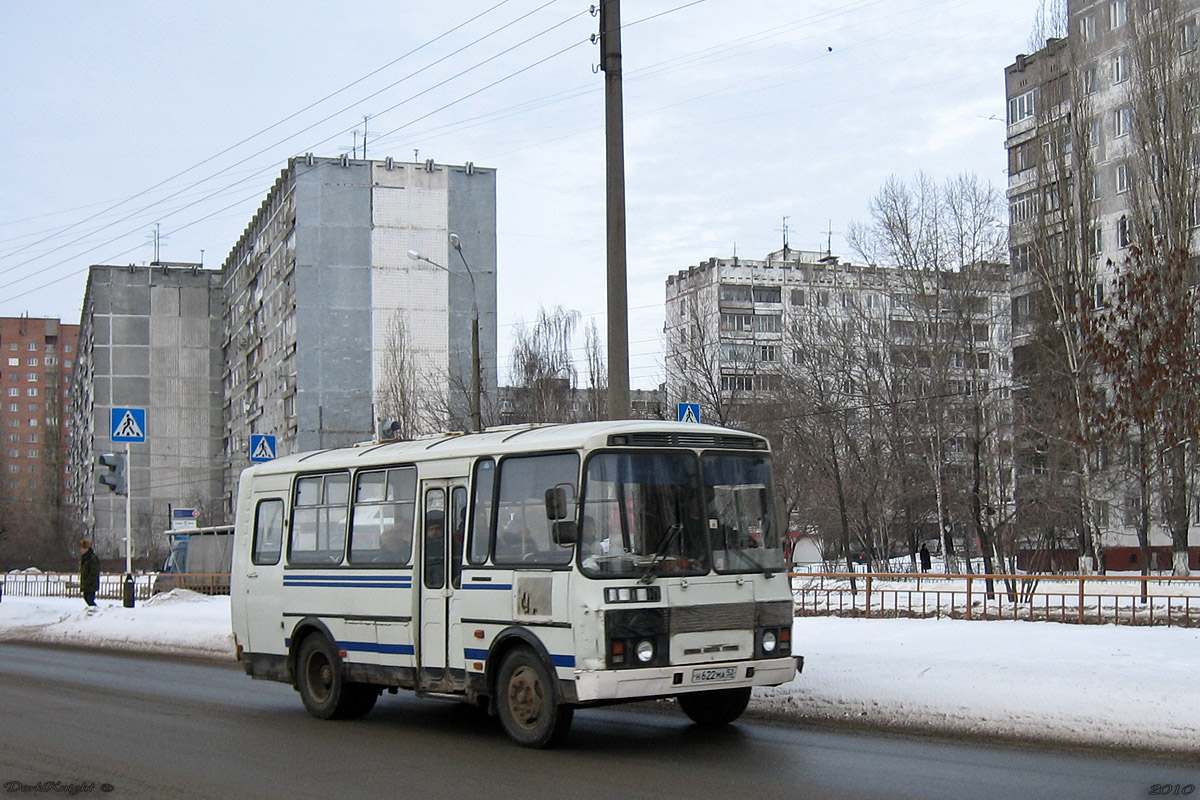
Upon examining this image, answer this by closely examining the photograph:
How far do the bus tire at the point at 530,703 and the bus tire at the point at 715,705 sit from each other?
1528mm

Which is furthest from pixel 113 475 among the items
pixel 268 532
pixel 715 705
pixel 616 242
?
pixel 715 705

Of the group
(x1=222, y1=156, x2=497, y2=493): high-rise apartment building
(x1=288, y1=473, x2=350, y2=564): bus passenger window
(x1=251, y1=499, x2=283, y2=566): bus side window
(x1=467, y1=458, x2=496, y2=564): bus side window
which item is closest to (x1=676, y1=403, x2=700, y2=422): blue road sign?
(x1=251, y1=499, x2=283, y2=566): bus side window

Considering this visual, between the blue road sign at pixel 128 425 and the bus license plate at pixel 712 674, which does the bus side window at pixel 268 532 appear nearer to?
the bus license plate at pixel 712 674

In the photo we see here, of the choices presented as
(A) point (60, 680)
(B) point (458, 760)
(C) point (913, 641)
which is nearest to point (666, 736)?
(B) point (458, 760)

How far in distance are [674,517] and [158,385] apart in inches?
3872

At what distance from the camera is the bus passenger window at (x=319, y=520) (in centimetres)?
1351

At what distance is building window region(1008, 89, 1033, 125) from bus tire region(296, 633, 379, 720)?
53.6 m

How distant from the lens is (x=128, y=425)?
88.9 feet

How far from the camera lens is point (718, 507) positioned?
1114 cm

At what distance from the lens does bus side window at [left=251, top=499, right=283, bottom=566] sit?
569 inches

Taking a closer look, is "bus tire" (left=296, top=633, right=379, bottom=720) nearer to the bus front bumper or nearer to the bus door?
the bus door

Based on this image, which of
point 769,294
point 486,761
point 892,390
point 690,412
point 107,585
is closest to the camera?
point 486,761

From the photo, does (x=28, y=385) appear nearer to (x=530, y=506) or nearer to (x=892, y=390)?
(x=892, y=390)

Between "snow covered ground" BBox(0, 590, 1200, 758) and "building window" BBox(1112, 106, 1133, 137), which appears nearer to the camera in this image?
"snow covered ground" BBox(0, 590, 1200, 758)
